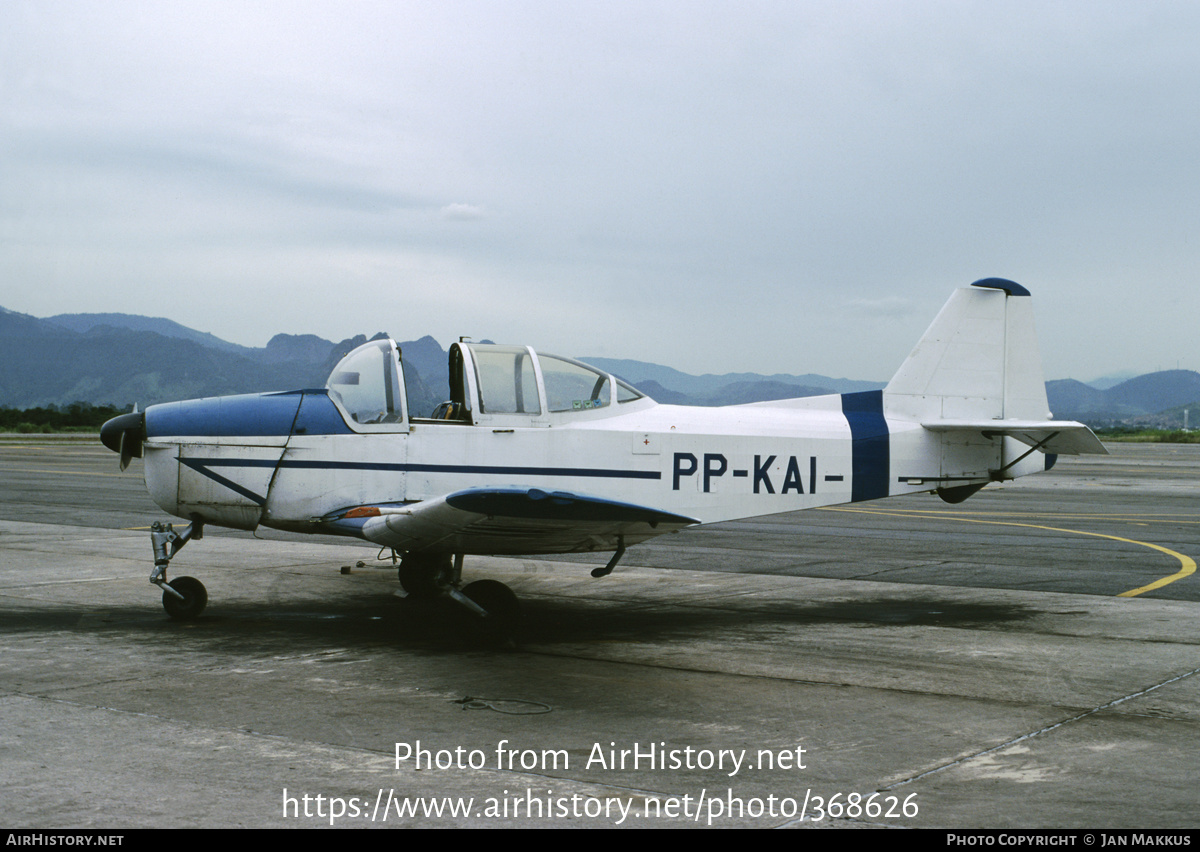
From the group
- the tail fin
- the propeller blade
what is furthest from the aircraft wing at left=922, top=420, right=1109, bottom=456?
the propeller blade

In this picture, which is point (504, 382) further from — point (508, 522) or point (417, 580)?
point (417, 580)

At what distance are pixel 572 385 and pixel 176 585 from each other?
3.68 m

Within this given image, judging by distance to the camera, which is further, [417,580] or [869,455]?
[417,580]

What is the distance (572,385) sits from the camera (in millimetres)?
8633

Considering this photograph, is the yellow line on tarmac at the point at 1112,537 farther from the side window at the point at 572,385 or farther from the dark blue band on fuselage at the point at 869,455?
the side window at the point at 572,385

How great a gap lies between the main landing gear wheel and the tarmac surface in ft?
0.59

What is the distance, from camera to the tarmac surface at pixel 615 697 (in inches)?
166

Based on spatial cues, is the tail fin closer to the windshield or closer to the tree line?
the windshield

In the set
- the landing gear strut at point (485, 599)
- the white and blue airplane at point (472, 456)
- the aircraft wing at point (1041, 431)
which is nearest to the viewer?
the landing gear strut at point (485, 599)

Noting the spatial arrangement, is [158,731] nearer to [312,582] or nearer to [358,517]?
[358,517]

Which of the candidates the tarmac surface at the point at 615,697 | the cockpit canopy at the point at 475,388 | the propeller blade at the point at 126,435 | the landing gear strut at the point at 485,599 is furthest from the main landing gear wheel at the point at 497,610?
the propeller blade at the point at 126,435

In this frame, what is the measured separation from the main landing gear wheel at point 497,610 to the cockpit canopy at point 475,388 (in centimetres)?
139

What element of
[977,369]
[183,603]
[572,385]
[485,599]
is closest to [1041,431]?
[977,369]

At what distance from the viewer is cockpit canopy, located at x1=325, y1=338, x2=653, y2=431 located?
830cm
